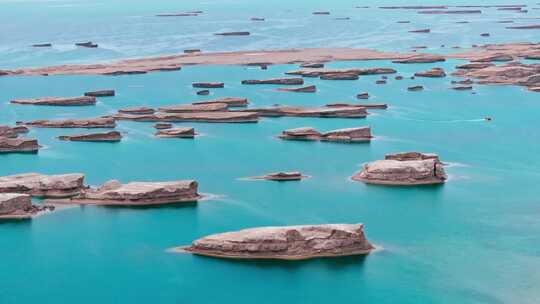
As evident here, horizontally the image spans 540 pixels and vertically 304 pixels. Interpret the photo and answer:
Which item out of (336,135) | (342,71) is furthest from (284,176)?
(342,71)

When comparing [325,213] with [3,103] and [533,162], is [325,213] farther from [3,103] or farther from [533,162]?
[3,103]

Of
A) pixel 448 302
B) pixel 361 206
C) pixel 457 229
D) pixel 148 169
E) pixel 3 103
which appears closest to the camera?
pixel 448 302

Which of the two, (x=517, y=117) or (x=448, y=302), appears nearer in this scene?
(x=448, y=302)

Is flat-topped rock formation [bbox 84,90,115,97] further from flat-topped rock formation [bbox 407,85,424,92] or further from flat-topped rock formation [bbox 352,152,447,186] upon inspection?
flat-topped rock formation [bbox 352,152,447,186]

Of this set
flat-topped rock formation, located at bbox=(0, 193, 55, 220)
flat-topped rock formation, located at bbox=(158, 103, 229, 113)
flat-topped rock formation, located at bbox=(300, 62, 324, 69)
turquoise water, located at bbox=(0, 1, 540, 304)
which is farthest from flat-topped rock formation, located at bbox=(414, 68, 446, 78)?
flat-topped rock formation, located at bbox=(0, 193, 55, 220)

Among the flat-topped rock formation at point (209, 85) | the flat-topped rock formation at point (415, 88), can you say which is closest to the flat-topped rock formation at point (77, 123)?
the flat-topped rock formation at point (209, 85)

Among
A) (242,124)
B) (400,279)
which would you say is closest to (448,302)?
(400,279)

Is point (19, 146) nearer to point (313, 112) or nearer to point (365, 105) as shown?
point (313, 112)
